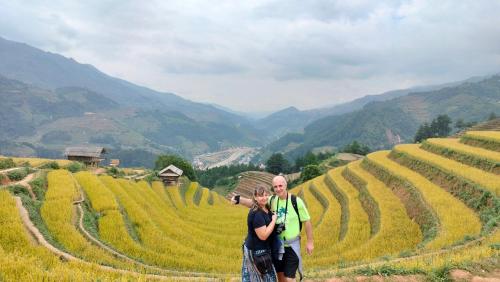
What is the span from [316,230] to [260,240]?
1493 cm

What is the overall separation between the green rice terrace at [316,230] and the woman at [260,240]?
262 centimetres

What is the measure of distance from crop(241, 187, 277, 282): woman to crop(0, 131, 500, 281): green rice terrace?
262 centimetres

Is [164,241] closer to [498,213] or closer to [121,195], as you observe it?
[121,195]

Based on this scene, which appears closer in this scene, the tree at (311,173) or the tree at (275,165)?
the tree at (311,173)

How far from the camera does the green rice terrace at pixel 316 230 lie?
873 centimetres

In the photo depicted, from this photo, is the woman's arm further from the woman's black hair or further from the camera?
the camera

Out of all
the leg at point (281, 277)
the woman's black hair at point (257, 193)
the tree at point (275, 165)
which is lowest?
the tree at point (275, 165)

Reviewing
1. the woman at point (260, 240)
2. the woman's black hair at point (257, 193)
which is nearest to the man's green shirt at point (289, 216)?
the woman at point (260, 240)

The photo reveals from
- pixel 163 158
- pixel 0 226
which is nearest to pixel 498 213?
pixel 0 226

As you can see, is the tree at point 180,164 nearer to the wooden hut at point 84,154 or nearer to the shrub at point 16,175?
the wooden hut at point 84,154

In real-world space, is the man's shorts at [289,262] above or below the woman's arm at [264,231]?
below

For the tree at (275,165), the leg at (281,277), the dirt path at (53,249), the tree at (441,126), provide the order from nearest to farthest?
1. the leg at (281,277)
2. the dirt path at (53,249)
3. the tree at (275,165)
4. the tree at (441,126)

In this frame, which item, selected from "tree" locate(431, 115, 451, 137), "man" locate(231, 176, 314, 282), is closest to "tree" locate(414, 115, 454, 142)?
"tree" locate(431, 115, 451, 137)

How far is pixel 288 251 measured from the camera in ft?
21.9
